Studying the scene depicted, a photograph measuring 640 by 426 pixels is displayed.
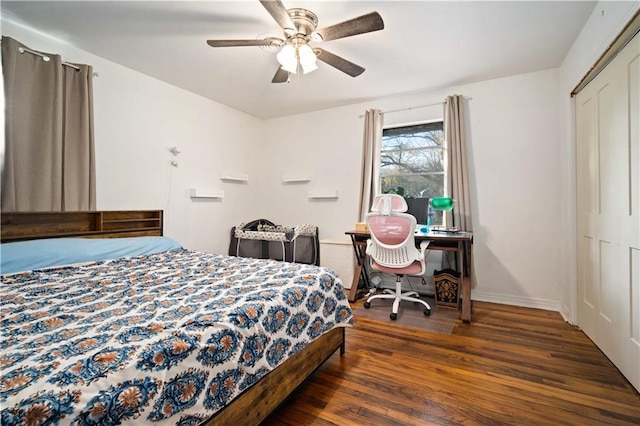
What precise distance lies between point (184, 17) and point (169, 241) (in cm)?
193

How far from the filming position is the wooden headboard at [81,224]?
2232mm

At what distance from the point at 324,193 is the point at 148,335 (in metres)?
3.43

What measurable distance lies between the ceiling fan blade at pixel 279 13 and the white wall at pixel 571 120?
2.06 metres

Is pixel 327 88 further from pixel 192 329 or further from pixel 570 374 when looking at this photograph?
pixel 570 374

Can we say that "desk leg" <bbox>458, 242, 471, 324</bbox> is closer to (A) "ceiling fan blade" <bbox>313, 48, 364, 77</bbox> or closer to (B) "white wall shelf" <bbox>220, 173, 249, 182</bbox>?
(A) "ceiling fan blade" <bbox>313, 48, 364, 77</bbox>

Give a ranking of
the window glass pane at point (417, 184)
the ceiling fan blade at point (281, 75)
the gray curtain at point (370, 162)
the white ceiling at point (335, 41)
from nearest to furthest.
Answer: the white ceiling at point (335, 41) < the ceiling fan blade at point (281, 75) < the window glass pane at point (417, 184) < the gray curtain at point (370, 162)

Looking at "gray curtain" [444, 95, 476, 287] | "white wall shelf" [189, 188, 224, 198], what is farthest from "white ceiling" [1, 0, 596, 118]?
"white wall shelf" [189, 188, 224, 198]

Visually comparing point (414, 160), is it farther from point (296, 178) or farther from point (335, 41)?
point (335, 41)

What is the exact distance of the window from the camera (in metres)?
3.69

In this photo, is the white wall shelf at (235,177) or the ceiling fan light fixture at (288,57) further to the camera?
the white wall shelf at (235,177)

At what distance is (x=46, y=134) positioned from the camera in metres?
2.40

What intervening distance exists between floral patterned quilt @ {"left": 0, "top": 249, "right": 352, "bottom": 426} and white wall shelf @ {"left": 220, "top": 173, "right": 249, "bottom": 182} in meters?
2.37

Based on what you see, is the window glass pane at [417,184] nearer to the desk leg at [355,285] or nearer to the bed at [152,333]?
the desk leg at [355,285]

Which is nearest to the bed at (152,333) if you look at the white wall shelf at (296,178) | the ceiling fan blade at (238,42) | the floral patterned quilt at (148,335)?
the floral patterned quilt at (148,335)
